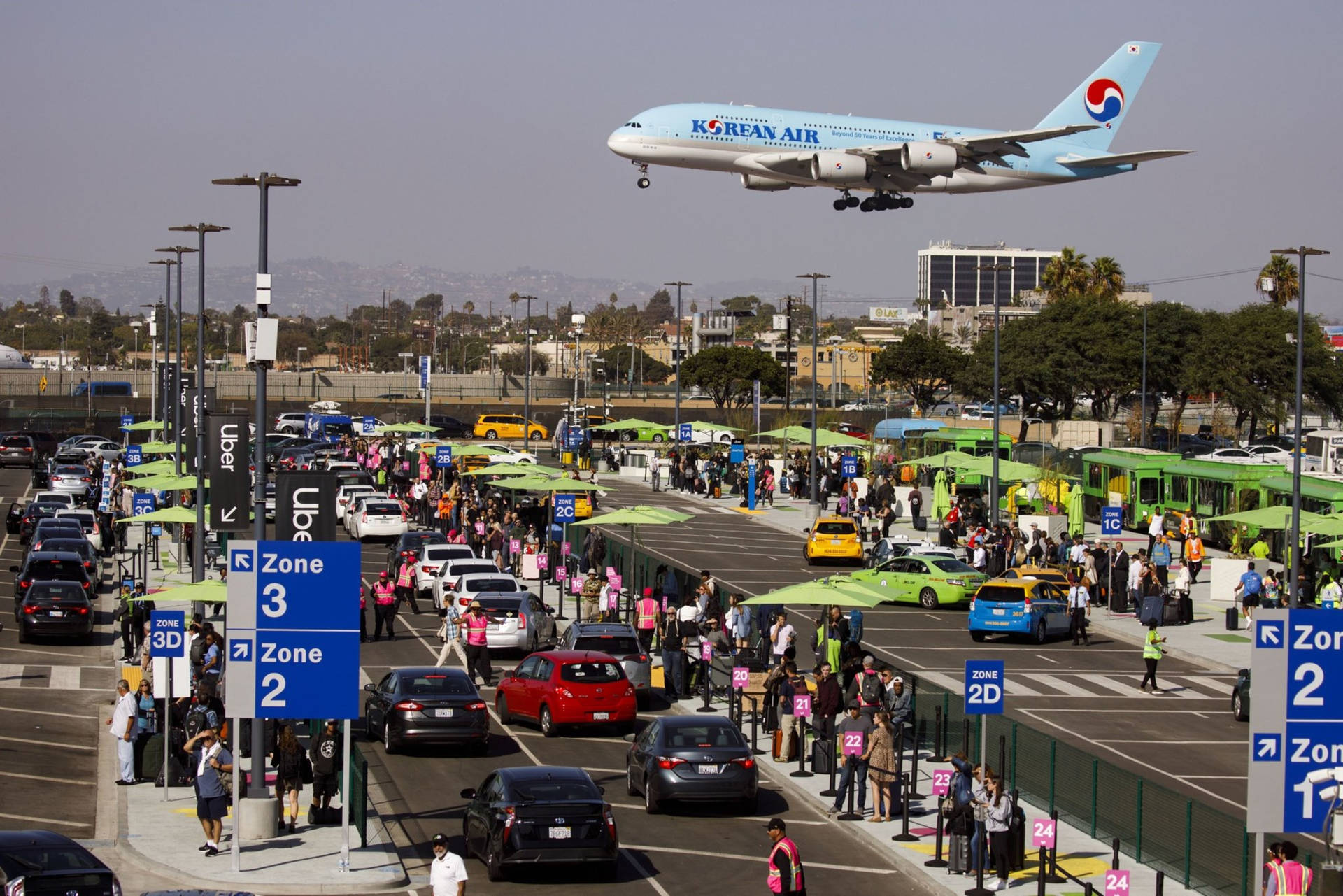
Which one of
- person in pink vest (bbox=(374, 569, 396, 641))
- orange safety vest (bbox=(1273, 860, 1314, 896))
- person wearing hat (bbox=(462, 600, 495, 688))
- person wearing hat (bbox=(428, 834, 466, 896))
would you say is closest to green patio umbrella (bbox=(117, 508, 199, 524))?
person in pink vest (bbox=(374, 569, 396, 641))

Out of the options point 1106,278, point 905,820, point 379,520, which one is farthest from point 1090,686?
point 1106,278

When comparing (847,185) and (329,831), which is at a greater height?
(847,185)

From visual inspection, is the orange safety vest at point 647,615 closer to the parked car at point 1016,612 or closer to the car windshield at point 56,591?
the parked car at point 1016,612

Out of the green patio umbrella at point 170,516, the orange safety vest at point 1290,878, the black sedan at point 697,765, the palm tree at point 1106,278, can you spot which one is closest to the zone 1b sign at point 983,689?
the black sedan at point 697,765

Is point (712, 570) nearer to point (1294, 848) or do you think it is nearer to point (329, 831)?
point (329, 831)

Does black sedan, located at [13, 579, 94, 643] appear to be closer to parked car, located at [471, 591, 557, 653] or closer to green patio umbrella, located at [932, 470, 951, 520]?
parked car, located at [471, 591, 557, 653]

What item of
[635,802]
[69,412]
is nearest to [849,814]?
[635,802]
